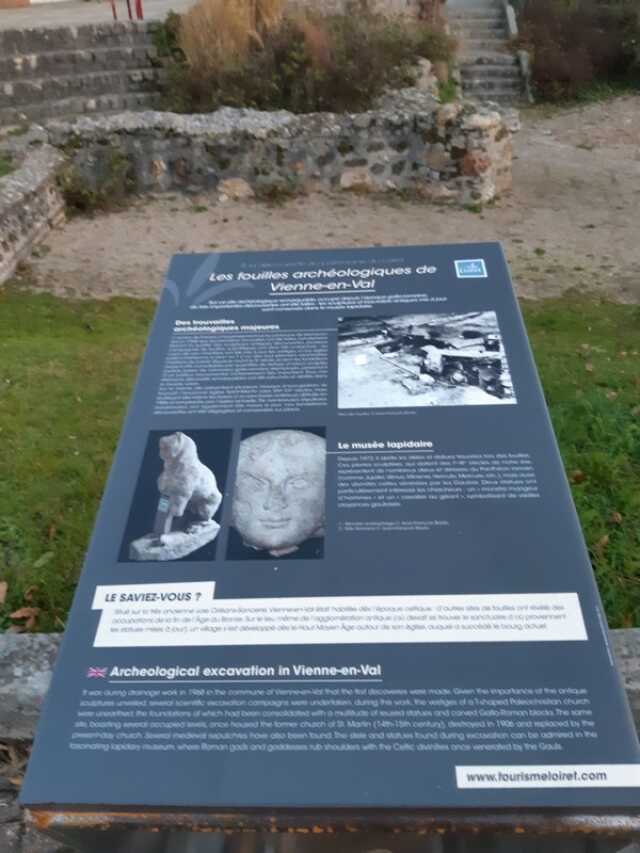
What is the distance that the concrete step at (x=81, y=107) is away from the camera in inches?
426

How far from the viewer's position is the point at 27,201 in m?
8.09

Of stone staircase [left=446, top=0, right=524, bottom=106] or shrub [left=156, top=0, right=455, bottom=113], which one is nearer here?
shrub [left=156, top=0, right=455, bottom=113]

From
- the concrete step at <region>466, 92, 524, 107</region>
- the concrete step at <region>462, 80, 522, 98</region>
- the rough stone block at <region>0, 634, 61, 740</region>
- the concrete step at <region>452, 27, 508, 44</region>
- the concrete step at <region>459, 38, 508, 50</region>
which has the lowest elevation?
the concrete step at <region>466, 92, 524, 107</region>

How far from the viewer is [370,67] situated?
36.9 feet

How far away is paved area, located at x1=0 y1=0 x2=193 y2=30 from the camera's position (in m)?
12.8

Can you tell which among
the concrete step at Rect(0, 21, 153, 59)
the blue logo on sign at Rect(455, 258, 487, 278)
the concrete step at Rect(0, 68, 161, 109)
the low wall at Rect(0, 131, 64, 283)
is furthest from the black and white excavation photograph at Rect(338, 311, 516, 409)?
the concrete step at Rect(0, 21, 153, 59)

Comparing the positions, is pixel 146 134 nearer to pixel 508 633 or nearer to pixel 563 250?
pixel 563 250

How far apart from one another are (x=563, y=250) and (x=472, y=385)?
6.63 metres

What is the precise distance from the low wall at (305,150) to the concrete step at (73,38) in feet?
9.65

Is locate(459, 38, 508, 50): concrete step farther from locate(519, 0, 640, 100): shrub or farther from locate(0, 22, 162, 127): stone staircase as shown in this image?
locate(0, 22, 162, 127): stone staircase

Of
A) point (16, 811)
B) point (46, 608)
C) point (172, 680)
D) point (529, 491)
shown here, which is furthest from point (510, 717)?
point (46, 608)

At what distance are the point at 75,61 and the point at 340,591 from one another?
38.4ft

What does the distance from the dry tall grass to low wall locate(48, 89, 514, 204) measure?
1976mm

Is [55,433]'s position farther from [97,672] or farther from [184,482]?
[97,672]
